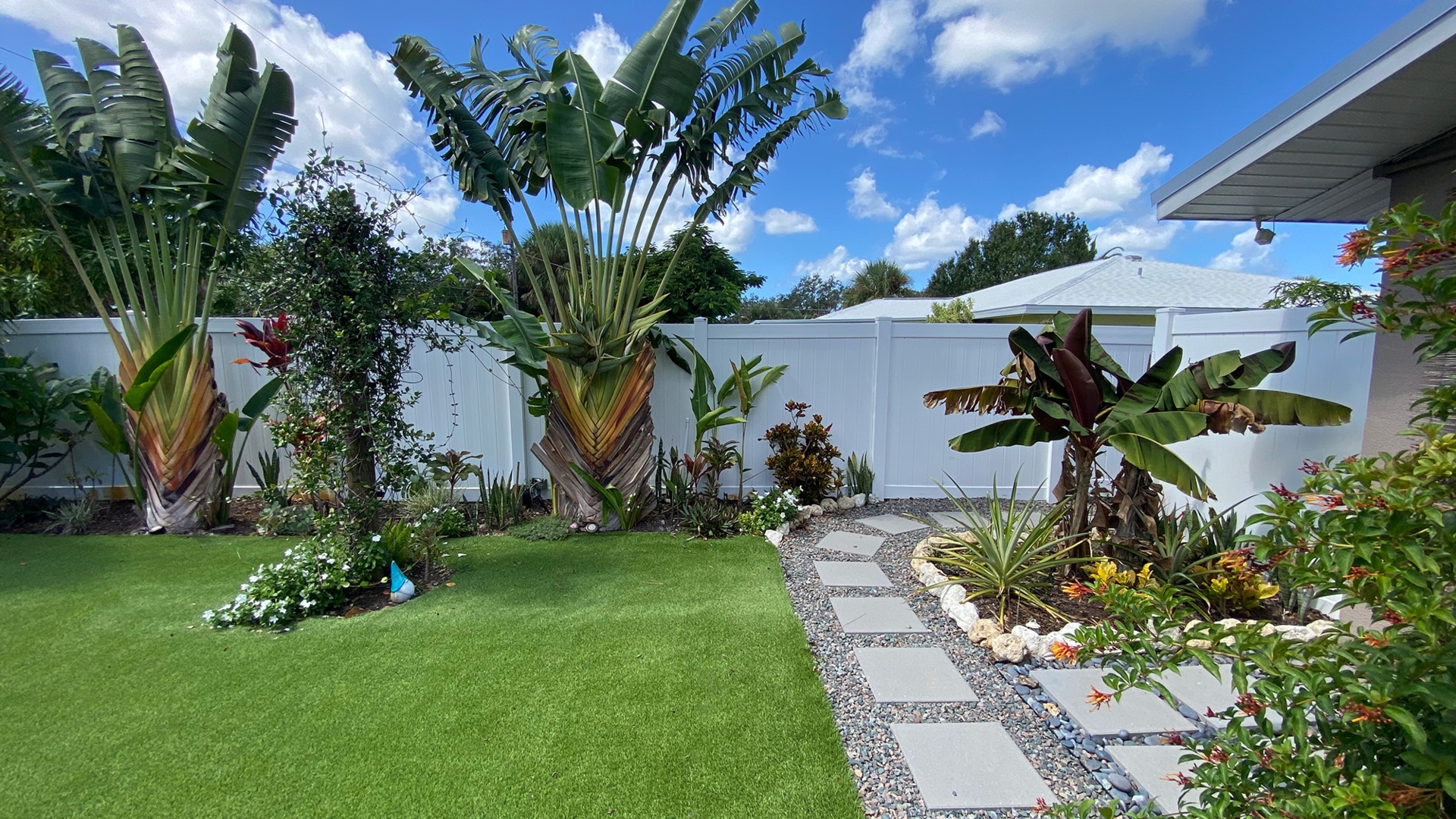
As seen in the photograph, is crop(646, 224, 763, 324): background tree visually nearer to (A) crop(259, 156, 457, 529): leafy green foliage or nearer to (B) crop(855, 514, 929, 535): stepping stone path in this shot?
(B) crop(855, 514, 929, 535): stepping stone path

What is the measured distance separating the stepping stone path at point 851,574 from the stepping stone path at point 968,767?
1.55 meters

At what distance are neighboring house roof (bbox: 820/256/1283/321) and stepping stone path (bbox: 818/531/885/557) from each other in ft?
15.8

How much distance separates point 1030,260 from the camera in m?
32.3

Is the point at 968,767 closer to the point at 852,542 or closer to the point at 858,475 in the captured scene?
the point at 852,542

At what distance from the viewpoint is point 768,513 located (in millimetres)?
5270

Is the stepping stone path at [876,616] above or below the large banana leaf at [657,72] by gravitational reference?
below

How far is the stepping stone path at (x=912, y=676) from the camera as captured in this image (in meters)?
2.78

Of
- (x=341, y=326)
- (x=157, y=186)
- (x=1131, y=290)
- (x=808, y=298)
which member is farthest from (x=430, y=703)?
(x=808, y=298)

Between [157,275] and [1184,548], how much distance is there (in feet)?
27.4

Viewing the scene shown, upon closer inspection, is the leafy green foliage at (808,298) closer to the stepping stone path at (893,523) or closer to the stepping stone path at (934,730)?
the stepping stone path at (893,523)

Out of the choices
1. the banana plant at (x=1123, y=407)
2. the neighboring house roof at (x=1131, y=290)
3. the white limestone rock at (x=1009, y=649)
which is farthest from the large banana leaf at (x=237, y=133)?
the neighboring house roof at (x=1131, y=290)

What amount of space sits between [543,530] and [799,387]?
2.82 meters

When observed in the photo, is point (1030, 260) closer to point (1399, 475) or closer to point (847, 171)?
point (847, 171)

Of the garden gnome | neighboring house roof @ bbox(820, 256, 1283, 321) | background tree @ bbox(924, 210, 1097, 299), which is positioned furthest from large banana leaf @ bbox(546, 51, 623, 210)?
background tree @ bbox(924, 210, 1097, 299)
